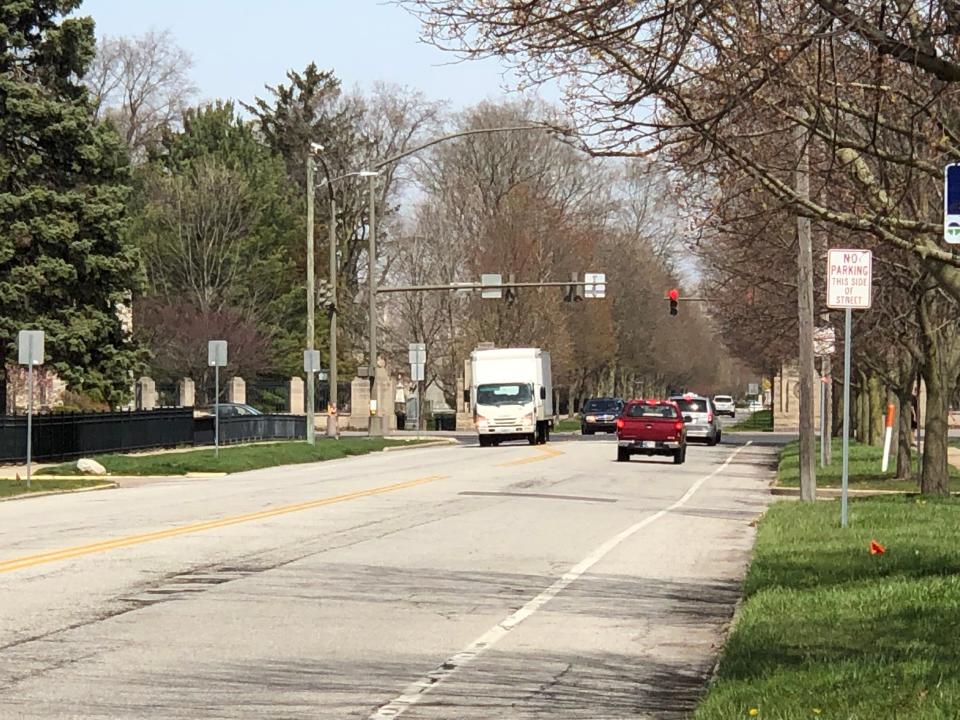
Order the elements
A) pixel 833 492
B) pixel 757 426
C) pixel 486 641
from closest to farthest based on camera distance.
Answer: pixel 486 641 → pixel 833 492 → pixel 757 426

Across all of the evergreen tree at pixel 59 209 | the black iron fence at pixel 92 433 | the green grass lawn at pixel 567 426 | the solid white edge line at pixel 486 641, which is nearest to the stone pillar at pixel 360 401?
the green grass lawn at pixel 567 426

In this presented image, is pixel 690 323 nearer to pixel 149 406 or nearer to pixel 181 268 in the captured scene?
pixel 181 268

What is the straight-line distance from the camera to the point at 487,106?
81875 millimetres

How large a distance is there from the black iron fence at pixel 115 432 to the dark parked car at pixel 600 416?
65.3ft

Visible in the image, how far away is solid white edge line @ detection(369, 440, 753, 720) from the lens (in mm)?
9125

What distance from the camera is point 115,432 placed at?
151 ft

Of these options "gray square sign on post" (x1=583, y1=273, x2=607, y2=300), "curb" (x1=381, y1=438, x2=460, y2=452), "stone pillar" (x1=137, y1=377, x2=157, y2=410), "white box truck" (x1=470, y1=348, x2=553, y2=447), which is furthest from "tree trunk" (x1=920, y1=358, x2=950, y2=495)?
"stone pillar" (x1=137, y1=377, x2=157, y2=410)

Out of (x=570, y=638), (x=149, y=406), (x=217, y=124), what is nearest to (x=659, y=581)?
(x=570, y=638)

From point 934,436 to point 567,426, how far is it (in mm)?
62462

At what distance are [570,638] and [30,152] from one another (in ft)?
135

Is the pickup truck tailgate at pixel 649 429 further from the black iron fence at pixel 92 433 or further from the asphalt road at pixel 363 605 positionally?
the asphalt road at pixel 363 605

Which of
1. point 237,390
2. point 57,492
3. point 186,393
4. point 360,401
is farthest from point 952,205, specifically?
point 360,401

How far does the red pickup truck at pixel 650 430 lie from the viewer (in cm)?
4381

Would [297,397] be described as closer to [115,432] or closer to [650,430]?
[115,432]
